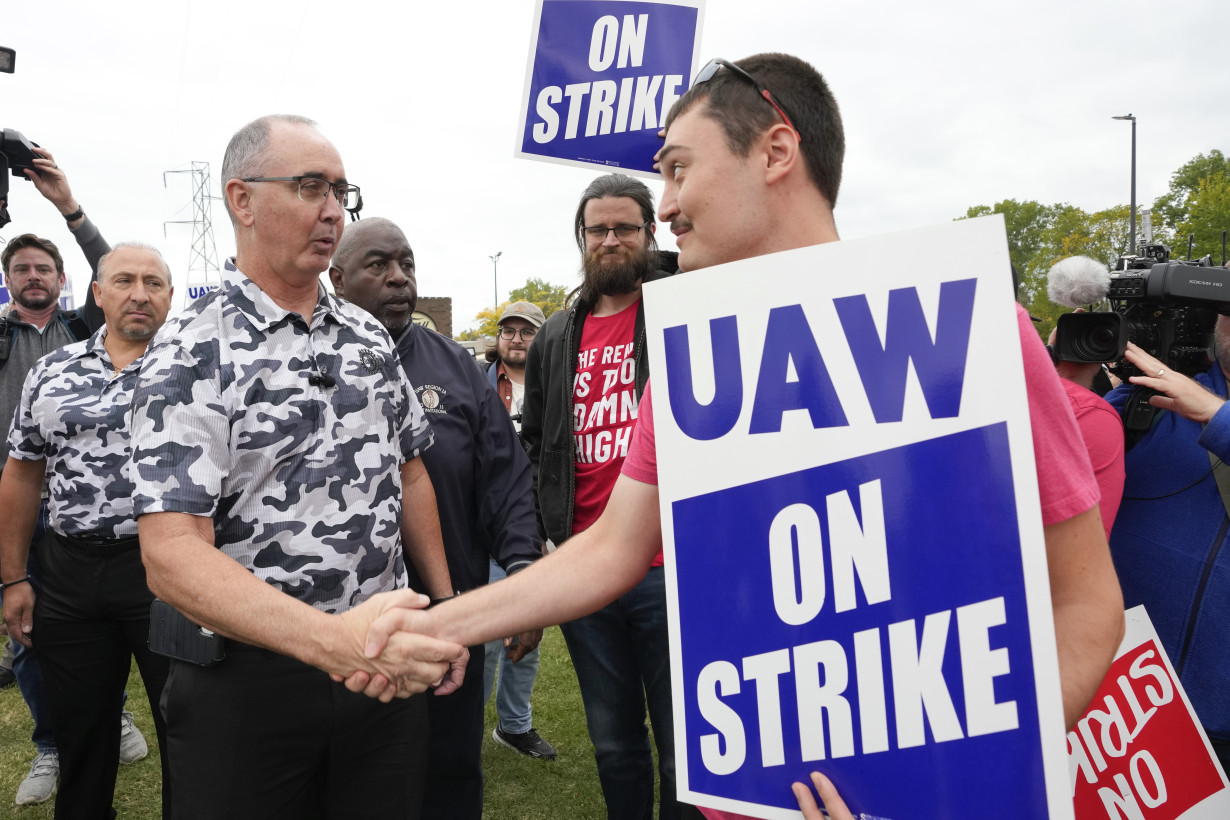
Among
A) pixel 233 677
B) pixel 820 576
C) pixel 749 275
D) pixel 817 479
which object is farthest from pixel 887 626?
pixel 233 677

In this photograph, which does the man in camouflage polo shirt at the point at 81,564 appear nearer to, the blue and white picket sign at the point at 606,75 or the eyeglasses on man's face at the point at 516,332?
the blue and white picket sign at the point at 606,75

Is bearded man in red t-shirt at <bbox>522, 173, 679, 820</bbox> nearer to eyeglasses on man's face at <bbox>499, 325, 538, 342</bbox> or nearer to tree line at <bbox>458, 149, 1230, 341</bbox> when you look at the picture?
eyeglasses on man's face at <bbox>499, 325, 538, 342</bbox>

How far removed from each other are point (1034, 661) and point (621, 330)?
2198 millimetres

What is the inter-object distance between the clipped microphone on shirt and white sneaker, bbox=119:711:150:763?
322 cm

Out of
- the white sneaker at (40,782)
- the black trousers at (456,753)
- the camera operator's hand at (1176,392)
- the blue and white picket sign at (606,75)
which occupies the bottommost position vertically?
the white sneaker at (40,782)

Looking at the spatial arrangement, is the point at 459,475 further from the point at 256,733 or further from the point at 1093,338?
the point at 1093,338

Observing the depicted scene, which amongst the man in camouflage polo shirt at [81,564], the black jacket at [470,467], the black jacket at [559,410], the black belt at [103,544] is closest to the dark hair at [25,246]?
the man in camouflage polo shirt at [81,564]

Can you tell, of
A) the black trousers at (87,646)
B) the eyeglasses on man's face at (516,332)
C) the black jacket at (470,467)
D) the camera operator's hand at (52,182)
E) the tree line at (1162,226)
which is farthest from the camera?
the tree line at (1162,226)

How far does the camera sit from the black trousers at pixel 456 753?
289cm

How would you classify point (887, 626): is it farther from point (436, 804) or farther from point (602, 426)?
point (436, 804)

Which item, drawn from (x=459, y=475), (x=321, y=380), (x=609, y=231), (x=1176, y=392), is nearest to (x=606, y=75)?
(x=609, y=231)

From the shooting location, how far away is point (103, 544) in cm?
329

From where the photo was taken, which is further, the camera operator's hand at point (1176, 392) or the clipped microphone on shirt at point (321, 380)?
the camera operator's hand at point (1176, 392)

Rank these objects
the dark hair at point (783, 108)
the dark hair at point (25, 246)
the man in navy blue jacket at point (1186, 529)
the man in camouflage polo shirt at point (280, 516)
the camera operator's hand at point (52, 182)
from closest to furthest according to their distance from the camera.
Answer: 1. the dark hair at point (783, 108)
2. the man in camouflage polo shirt at point (280, 516)
3. the man in navy blue jacket at point (1186, 529)
4. the camera operator's hand at point (52, 182)
5. the dark hair at point (25, 246)
